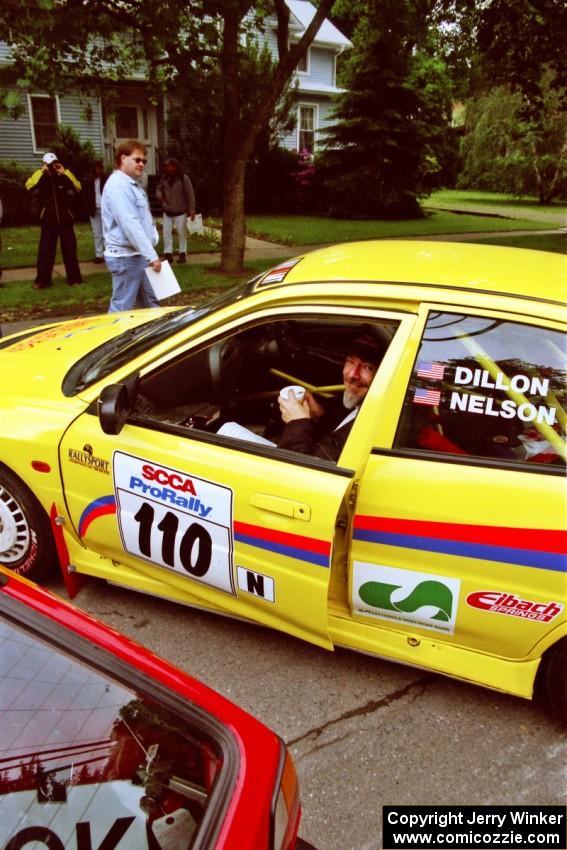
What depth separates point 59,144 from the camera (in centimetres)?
1814

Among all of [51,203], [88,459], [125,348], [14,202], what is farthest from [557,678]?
[14,202]

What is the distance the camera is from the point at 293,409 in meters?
3.09

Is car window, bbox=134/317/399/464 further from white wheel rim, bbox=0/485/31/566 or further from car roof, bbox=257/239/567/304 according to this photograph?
white wheel rim, bbox=0/485/31/566

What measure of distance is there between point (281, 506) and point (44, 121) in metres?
21.0

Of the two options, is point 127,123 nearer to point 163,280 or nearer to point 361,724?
point 163,280

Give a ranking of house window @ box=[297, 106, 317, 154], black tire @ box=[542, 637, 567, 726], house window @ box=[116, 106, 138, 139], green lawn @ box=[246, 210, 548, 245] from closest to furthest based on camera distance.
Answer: black tire @ box=[542, 637, 567, 726] → green lawn @ box=[246, 210, 548, 245] → house window @ box=[116, 106, 138, 139] → house window @ box=[297, 106, 317, 154]

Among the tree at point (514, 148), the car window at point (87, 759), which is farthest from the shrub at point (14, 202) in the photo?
the tree at point (514, 148)

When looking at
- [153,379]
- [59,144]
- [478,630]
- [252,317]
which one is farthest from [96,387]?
[59,144]

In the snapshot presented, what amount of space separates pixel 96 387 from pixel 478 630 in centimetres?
187

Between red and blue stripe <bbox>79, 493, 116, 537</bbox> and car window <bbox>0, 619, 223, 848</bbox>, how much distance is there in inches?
51.4

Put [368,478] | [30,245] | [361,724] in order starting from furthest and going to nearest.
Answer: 1. [30,245]
2. [361,724]
3. [368,478]

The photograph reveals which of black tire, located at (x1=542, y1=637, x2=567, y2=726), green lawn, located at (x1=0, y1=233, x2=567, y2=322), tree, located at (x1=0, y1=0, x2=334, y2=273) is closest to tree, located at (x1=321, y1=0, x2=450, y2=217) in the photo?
tree, located at (x1=0, y1=0, x2=334, y2=273)

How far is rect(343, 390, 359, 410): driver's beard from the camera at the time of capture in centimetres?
308

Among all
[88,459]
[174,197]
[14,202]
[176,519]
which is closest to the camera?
[176,519]
